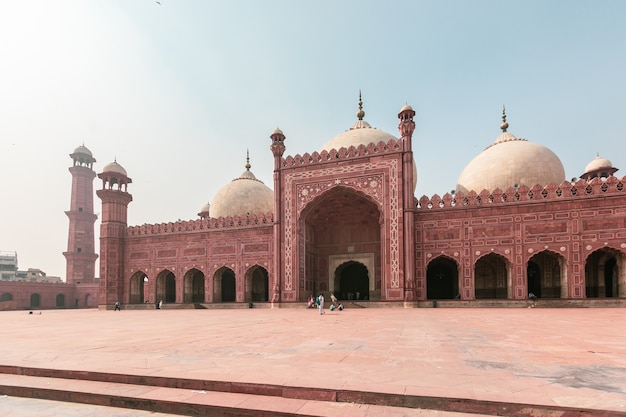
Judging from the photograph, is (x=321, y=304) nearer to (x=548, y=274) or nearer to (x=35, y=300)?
(x=548, y=274)

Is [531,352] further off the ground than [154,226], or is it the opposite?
[154,226]

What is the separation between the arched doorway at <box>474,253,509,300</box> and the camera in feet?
65.5

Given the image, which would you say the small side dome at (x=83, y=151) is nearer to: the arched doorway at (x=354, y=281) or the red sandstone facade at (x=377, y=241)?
the red sandstone facade at (x=377, y=241)

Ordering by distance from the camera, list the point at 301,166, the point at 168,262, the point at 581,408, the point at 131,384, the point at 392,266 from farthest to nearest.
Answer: the point at 168,262, the point at 301,166, the point at 392,266, the point at 131,384, the point at 581,408

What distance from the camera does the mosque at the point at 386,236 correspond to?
1748 centimetres

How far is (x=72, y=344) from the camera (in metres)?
6.42

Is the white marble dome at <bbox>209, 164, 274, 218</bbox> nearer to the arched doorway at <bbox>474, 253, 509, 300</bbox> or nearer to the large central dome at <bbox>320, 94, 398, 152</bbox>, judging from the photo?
the large central dome at <bbox>320, 94, 398, 152</bbox>

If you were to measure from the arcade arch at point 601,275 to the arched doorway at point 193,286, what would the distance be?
70.0 ft

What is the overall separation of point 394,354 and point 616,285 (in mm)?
19298

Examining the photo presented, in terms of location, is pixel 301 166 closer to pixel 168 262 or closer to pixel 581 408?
pixel 168 262

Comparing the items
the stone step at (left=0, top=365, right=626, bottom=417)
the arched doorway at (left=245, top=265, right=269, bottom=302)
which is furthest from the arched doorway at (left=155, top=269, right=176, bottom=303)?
the stone step at (left=0, top=365, right=626, bottom=417)

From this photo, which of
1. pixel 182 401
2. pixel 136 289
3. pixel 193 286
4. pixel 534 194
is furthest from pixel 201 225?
pixel 182 401

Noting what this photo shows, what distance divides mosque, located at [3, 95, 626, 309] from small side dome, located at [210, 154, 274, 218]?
207mm

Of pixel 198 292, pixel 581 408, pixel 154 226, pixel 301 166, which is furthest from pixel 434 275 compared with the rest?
pixel 581 408
